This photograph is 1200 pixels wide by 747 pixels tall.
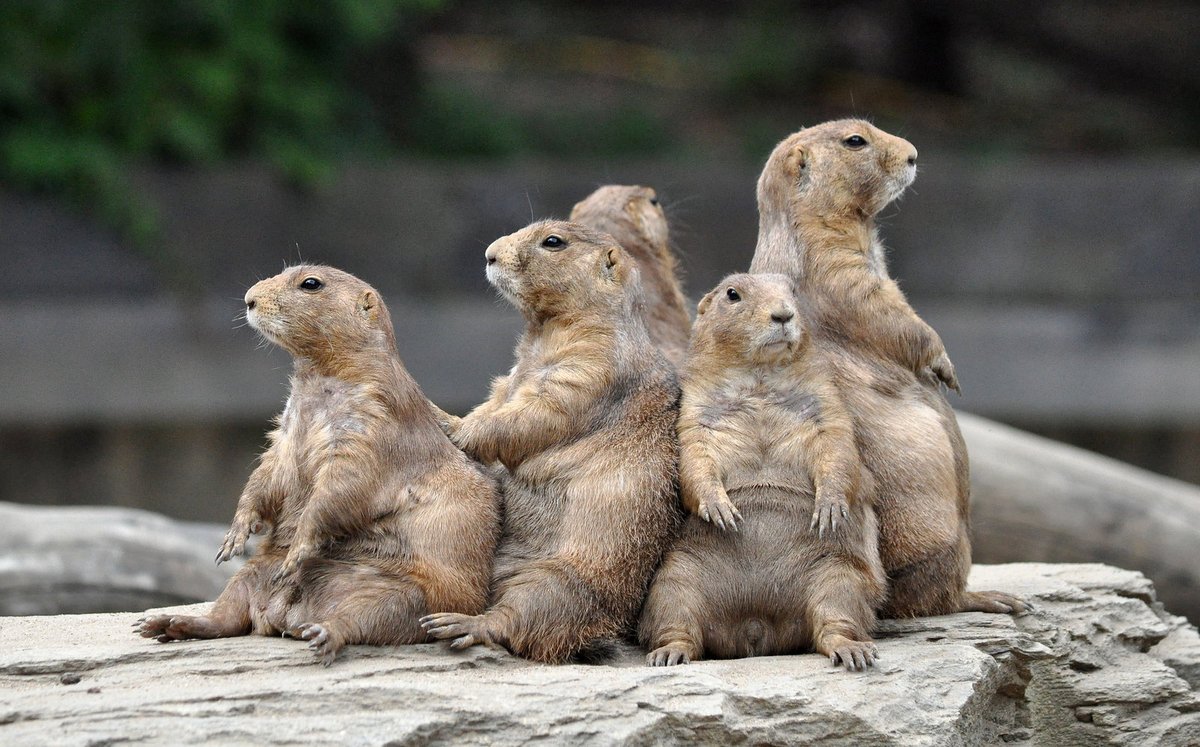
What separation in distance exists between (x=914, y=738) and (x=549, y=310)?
2289 mm

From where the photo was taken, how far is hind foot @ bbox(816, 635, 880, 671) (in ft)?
18.5

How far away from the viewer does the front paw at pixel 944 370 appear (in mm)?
6609

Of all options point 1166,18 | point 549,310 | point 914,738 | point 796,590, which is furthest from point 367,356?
point 1166,18

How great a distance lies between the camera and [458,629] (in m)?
5.58

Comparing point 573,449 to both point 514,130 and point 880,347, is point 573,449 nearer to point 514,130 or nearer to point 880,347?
point 880,347

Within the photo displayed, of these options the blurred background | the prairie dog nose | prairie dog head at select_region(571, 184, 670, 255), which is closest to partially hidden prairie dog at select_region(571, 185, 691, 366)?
prairie dog head at select_region(571, 184, 670, 255)

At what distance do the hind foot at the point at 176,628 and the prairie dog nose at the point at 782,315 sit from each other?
2.55 m

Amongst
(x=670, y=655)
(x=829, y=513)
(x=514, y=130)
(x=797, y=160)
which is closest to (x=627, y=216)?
(x=797, y=160)

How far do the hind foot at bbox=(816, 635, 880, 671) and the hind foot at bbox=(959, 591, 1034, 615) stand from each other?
1057 mm

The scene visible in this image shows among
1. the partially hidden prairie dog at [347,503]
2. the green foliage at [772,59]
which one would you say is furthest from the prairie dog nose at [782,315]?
the green foliage at [772,59]

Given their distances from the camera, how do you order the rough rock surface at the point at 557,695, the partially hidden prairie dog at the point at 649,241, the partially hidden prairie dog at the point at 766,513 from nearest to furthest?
the rough rock surface at the point at 557,695, the partially hidden prairie dog at the point at 766,513, the partially hidden prairie dog at the point at 649,241

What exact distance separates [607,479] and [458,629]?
2.81 ft

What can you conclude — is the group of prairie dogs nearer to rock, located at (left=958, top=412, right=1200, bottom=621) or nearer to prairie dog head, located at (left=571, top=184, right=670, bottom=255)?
prairie dog head, located at (left=571, top=184, right=670, bottom=255)

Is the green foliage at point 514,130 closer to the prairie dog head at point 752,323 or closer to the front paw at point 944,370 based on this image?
the front paw at point 944,370
